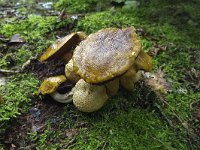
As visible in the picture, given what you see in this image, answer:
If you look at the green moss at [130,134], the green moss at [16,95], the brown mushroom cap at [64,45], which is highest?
the brown mushroom cap at [64,45]

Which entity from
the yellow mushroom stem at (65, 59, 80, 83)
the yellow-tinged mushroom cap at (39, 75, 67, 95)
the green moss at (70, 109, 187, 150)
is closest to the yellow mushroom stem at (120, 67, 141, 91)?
the green moss at (70, 109, 187, 150)

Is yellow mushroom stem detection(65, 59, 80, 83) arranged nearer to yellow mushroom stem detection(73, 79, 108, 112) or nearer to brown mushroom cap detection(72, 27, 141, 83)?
yellow mushroom stem detection(73, 79, 108, 112)

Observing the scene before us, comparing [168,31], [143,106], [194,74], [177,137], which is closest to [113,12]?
[168,31]

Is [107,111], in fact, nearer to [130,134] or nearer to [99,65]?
[130,134]

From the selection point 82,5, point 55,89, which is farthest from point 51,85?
point 82,5

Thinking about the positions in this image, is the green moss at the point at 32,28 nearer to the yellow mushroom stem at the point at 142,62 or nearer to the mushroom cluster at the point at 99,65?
the mushroom cluster at the point at 99,65

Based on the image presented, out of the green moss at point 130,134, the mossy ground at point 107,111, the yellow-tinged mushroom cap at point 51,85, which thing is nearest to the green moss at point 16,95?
the mossy ground at point 107,111

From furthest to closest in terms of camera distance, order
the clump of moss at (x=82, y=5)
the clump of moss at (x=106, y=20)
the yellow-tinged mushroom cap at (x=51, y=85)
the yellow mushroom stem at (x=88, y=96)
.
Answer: the clump of moss at (x=82, y=5), the clump of moss at (x=106, y=20), the yellow-tinged mushroom cap at (x=51, y=85), the yellow mushroom stem at (x=88, y=96)
